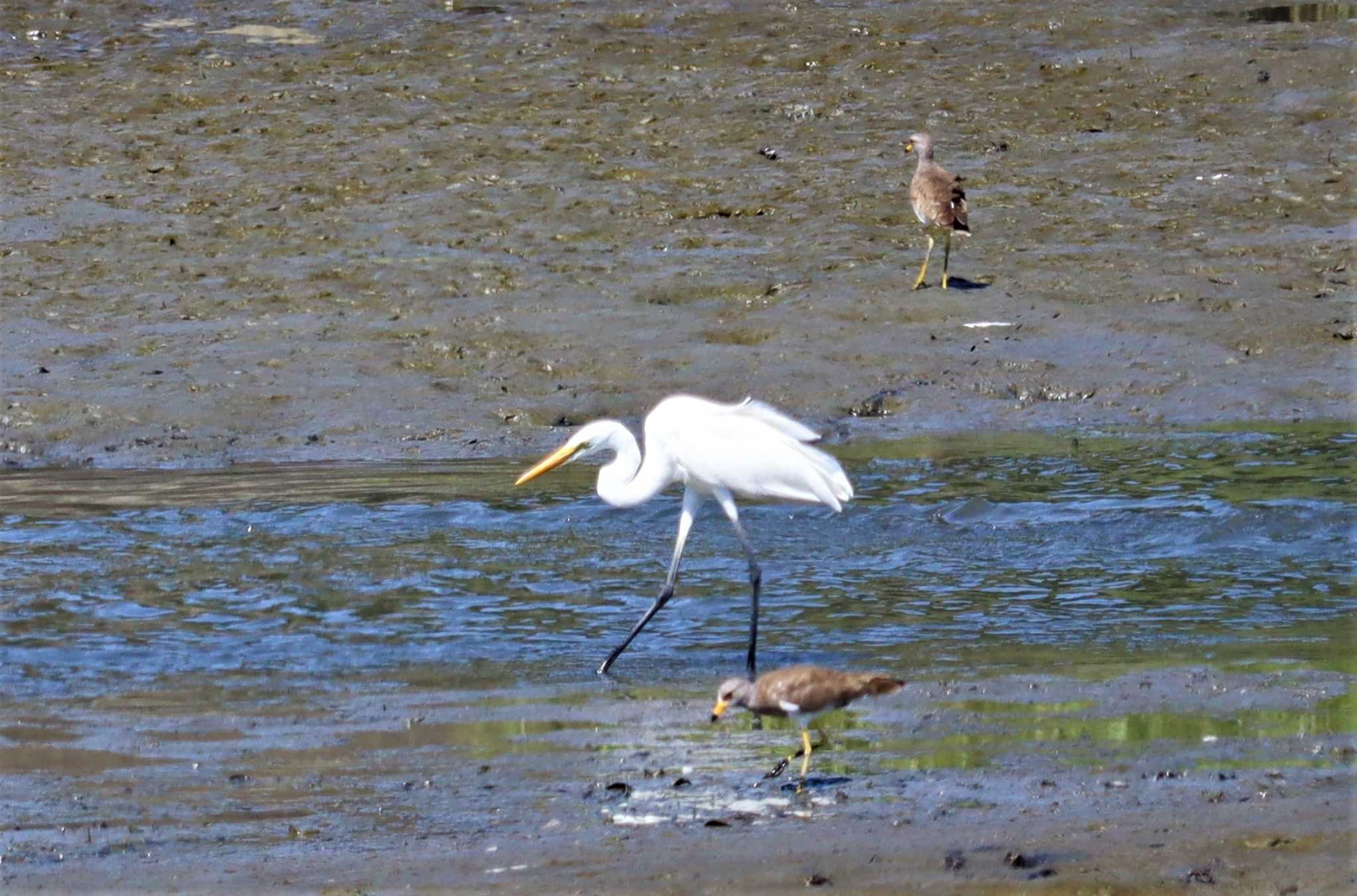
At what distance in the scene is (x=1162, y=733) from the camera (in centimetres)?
542

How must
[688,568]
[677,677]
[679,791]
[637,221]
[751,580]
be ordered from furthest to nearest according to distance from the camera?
[637,221], [688,568], [751,580], [677,677], [679,791]

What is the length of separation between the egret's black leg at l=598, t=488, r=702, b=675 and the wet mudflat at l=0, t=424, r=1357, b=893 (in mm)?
153

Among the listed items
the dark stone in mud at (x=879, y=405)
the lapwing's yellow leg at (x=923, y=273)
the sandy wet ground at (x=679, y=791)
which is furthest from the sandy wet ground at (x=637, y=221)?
the sandy wet ground at (x=679, y=791)

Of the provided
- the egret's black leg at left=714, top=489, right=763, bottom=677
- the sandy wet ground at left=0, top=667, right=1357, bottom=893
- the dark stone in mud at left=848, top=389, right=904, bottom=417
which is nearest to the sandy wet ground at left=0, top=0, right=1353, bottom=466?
the dark stone in mud at left=848, top=389, right=904, bottom=417

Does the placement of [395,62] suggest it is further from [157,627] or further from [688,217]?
[157,627]

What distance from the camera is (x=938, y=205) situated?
38.3 feet

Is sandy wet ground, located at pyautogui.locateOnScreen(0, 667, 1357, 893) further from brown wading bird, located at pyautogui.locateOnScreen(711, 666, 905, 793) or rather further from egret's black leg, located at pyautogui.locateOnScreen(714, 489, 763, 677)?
egret's black leg, located at pyautogui.locateOnScreen(714, 489, 763, 677)

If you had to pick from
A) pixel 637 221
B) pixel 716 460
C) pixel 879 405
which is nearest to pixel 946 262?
pixel 879 405

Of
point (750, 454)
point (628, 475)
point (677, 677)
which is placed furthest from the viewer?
point (628, 475)

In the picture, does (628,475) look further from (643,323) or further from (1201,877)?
(643,323)

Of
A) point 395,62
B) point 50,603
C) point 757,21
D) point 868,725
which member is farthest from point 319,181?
point 868,725

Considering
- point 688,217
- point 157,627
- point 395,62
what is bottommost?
point 157,627

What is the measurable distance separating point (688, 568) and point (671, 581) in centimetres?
120

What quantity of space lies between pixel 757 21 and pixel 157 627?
1110 cm
